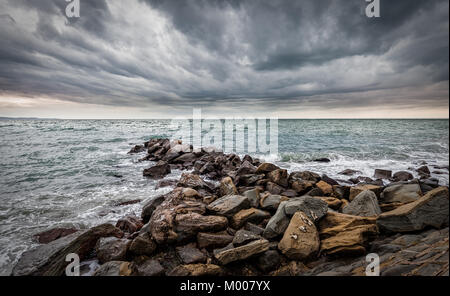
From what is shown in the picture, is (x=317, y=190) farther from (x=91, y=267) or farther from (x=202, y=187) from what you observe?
(x=91, y=267)

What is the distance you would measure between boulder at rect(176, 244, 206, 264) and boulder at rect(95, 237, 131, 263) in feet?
4.17

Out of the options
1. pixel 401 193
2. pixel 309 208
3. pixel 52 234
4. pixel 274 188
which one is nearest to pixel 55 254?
pixel 52 234

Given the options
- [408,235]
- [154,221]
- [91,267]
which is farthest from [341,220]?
[91,267]

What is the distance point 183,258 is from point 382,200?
7.52 m

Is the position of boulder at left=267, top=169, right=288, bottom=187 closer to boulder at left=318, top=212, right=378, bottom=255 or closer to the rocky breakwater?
the rocky breakwater

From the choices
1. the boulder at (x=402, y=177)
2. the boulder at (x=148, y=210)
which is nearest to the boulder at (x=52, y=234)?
the boulder at (x=148, y=210)

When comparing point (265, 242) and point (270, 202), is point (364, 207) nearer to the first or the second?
point (270, 202)

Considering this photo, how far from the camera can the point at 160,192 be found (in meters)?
8.94

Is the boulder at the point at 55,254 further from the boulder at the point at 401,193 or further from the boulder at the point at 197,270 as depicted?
the boulder at the point at 401,193

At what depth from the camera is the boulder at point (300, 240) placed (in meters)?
3.82

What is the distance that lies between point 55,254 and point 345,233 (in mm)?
6705

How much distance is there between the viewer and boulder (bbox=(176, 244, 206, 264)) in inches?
157

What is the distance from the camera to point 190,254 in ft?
13.6

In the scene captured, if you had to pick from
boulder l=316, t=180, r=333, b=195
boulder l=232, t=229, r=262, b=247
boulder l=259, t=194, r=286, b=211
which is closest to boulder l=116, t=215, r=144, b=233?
boulder l=232, t=229, r=262, b=247
